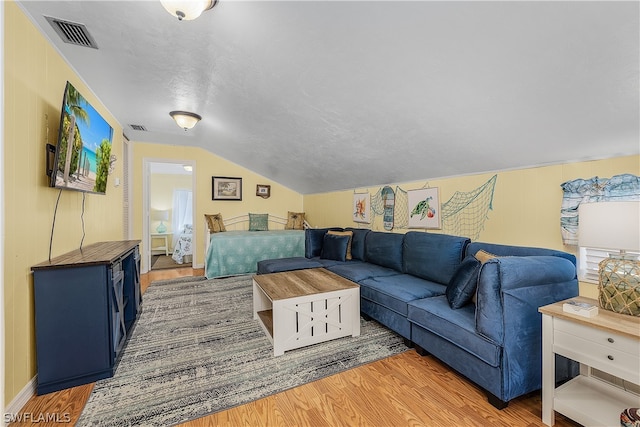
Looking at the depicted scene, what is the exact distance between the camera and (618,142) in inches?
71.2

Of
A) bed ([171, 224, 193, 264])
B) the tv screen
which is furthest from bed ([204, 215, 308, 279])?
the tv screen

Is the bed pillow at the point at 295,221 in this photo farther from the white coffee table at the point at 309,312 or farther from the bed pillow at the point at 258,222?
the white coffee table at the point at 309,312

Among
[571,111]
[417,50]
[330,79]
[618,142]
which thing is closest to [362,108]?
[330,79]

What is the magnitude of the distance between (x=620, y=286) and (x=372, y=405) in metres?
1.48

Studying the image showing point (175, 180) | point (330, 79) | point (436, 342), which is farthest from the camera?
point (175, 180)

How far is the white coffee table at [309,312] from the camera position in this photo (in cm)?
217

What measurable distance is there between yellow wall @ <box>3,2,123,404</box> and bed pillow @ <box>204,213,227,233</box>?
10.00ft

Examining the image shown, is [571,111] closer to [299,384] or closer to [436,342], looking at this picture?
[436,342]

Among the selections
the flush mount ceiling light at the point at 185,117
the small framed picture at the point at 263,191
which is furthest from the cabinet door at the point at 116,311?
the small framed picture at the point at 263,191

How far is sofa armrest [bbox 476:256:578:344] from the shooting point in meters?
1.57

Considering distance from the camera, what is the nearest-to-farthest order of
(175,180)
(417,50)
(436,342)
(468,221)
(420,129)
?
(417,50) < (436,342) < (420,129) < (468,221) < (175,180)

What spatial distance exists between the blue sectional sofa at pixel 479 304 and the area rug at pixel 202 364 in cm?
38

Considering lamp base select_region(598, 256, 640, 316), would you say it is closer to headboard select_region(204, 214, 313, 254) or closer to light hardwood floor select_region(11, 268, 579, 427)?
light hardwood floor select_region(11, 268, 579, 427)

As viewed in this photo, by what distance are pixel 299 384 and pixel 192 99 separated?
3041mm
